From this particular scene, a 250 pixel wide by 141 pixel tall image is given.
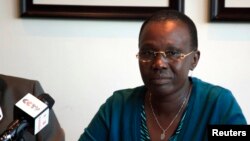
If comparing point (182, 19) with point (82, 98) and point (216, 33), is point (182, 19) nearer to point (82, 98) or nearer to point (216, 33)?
point (216, 33)

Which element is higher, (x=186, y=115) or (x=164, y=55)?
(x=164, y=55)

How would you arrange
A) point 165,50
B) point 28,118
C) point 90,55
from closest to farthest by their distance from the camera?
point 28,118, point 165,50, point 90,55

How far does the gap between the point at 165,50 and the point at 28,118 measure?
44cm

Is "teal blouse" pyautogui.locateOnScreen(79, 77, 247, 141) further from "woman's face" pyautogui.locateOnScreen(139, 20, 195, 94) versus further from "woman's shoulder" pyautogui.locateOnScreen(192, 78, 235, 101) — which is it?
"woman's face" pyautogui.locateOnScreen(139, 20, 195, 94)

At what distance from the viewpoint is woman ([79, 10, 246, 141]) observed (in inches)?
41.6

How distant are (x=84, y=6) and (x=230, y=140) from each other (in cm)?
115

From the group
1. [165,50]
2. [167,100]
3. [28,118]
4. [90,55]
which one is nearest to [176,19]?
[165,50]

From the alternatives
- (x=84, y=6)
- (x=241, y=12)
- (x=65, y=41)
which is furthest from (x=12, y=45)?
(x=241, y=12)

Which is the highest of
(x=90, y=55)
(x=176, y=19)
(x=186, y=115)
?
(x=176, y=19)

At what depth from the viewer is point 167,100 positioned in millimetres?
1143

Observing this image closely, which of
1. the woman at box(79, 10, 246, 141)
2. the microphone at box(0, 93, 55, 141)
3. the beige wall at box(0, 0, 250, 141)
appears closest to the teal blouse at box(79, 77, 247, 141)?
the woman at box(79, 10, 246, 141)

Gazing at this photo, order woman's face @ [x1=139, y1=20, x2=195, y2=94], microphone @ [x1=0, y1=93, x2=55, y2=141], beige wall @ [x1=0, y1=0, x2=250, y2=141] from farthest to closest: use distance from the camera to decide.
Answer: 1. beige wall @ [x1=0, y1=0, x2=250, y2=141]
2. woman's face @ [x1=139, y1=20, x2=195, y2=94]
3. microphone @ [x1=0, y1=93, x2=55, y2=141]

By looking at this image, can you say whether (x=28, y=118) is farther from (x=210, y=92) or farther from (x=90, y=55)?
(x=90, y=55)

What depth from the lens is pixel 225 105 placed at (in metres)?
1.12
